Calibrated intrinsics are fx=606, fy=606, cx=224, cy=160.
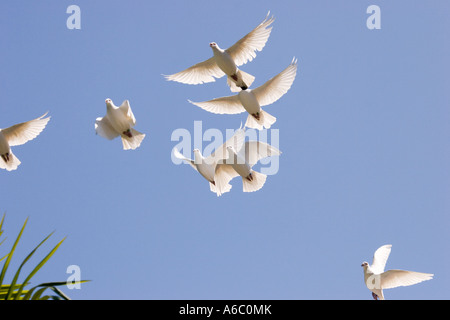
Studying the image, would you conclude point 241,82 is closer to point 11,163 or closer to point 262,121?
point 262,121

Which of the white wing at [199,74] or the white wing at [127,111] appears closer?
the white wing at [127,111]

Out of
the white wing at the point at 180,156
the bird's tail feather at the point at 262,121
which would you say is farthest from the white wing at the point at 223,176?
the bird's tail feather at the point at 262,121

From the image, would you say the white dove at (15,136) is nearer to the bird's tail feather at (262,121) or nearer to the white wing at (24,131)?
the white wing at (24,131)

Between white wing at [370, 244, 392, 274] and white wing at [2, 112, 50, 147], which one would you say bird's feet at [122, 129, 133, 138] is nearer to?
white wing at [2, 112, 50, 147]

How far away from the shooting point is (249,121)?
11.5 metres

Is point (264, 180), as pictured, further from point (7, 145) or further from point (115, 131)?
point (7, 145)

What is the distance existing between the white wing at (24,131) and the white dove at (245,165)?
3468 millimetres

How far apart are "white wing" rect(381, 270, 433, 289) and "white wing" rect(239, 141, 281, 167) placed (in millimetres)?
2751

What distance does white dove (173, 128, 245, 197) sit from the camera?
9625mm

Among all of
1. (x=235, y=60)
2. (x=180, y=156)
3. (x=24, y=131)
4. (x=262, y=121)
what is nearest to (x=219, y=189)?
(x=180, y=156)

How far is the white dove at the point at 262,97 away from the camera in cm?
1108

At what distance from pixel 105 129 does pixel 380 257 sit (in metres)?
5.48
